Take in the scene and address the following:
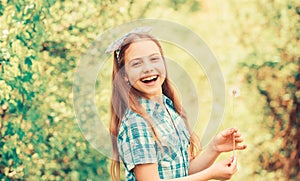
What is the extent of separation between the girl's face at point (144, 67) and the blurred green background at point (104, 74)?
1.38 meters

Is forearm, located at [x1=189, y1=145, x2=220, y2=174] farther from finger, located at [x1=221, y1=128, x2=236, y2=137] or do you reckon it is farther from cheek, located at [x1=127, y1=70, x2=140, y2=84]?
cheek, located at [x1=127, y1=70, x2=140, y2=84]

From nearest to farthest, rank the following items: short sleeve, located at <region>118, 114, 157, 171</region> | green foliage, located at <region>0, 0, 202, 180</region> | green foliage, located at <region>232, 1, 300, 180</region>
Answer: short sleeve, located at <region>118, 114, 157, 171</region>, green foliage, located at <region>0, 0, 202, 180</region>, green foliage, located at <region>232, 1, 300, 180</region>

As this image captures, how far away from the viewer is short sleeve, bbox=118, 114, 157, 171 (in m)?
1.57

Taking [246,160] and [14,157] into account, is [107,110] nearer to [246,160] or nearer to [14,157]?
[14,157]

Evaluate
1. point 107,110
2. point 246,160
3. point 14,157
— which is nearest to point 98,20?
point 107,110

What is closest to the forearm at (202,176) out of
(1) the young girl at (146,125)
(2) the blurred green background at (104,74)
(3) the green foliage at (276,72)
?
(1) the young girl at (146,125)

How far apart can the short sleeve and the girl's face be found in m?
0.08

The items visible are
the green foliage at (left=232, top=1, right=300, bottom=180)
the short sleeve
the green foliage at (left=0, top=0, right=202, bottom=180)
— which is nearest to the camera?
the short sleeve

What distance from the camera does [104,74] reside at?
131 inches

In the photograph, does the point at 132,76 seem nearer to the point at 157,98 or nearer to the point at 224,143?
the point at 157,98

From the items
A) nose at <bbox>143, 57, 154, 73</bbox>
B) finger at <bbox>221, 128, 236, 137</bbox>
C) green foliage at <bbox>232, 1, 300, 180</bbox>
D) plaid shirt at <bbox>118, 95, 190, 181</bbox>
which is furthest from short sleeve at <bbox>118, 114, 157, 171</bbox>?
green foliage at <bbox>232, 1, 300, 180</bbox>

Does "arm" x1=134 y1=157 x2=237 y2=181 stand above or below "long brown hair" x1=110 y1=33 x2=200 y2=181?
below

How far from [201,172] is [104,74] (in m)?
1.76

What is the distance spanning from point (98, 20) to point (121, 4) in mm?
170
